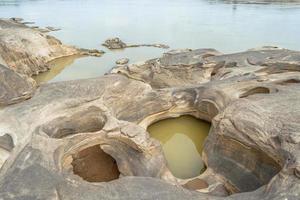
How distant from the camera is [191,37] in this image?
15367 mm

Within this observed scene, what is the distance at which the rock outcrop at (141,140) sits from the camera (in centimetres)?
321

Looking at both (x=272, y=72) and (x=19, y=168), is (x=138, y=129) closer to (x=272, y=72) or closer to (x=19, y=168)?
(x=19, y=168)

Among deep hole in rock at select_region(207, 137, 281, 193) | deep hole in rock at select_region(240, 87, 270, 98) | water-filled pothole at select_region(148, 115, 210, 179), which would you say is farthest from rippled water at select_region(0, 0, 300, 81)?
deep hole in rock at select_region(207, 137, 281, 193)

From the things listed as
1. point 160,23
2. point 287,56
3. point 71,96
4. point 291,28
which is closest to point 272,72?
point 287,56

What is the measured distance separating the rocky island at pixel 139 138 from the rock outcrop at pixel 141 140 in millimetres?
14

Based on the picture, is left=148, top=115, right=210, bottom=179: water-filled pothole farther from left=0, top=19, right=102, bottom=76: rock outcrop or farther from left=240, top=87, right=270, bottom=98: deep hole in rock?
left=0, top=19, right=102, bottom=76: rock outcrop

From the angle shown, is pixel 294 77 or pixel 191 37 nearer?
pixel 294 77

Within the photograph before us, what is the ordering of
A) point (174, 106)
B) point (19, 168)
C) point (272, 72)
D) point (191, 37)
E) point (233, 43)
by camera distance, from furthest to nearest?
point (191, 37)
point (233, 43)
point (272, 72)
point (174, 106)
point (19, 168)

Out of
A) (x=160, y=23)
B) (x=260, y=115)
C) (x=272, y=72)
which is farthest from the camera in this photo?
(x=160, y=23)

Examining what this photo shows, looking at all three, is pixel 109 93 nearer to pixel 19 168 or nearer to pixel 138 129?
pixel 138 129

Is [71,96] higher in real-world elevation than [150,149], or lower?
higher

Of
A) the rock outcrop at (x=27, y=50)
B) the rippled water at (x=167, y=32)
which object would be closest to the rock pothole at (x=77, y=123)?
the rock outcrop at (x=27, y=50)

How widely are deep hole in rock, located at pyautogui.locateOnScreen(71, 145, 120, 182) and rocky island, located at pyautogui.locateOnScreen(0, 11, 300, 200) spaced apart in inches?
0.6

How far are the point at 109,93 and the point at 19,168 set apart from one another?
2296 millimetres
